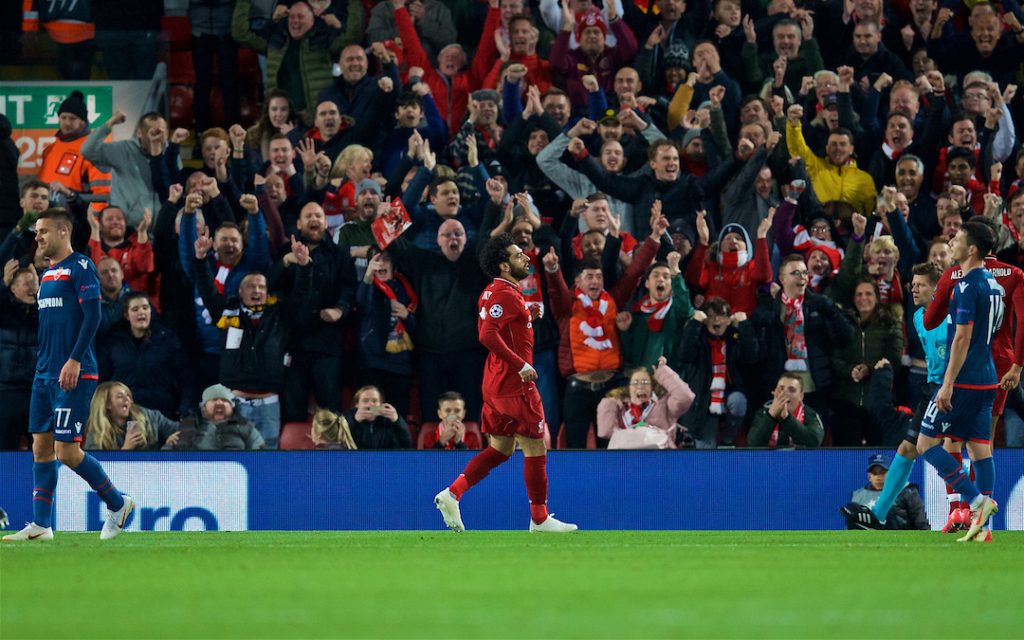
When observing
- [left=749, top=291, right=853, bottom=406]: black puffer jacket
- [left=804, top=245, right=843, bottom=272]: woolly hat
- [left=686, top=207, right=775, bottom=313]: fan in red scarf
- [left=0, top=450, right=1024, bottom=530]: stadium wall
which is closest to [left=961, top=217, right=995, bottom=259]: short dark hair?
[left=0, top=450, right=1024, bottom=530]: stadium wall

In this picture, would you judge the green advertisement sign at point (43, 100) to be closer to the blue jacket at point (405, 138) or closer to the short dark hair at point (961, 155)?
the blue jacket at point (405, 138)

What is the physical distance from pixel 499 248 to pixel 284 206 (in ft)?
16.5

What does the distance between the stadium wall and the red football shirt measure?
87.2 inches

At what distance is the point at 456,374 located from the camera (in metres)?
14.2

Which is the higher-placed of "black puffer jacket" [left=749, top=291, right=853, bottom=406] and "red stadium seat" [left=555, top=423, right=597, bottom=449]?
"black puffer jacket" [left=749, top=291, right=853, bottom=406]

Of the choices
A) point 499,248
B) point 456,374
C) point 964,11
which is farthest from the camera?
point 964,11

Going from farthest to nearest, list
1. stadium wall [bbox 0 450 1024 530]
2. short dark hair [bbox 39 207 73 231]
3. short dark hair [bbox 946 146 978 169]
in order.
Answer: short dark hair [bbox 946 146 978 169]
stadium wall [bbox 0 450 1024 530]
short dark hair [bbox 39 207 73 231]

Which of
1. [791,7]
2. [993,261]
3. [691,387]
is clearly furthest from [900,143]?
[993,261]

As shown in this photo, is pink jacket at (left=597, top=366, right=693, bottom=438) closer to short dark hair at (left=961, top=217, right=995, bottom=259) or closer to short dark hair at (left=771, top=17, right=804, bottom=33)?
short dark hair at (left=961, top=217, right=995, bottom=259)

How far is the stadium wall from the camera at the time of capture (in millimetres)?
13180

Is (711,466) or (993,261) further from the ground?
(993,261)

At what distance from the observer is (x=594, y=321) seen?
14.1m

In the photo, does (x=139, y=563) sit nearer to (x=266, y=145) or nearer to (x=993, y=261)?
(x=993, y=261)

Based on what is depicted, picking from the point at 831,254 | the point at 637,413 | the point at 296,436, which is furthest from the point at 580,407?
the point at 831,254
